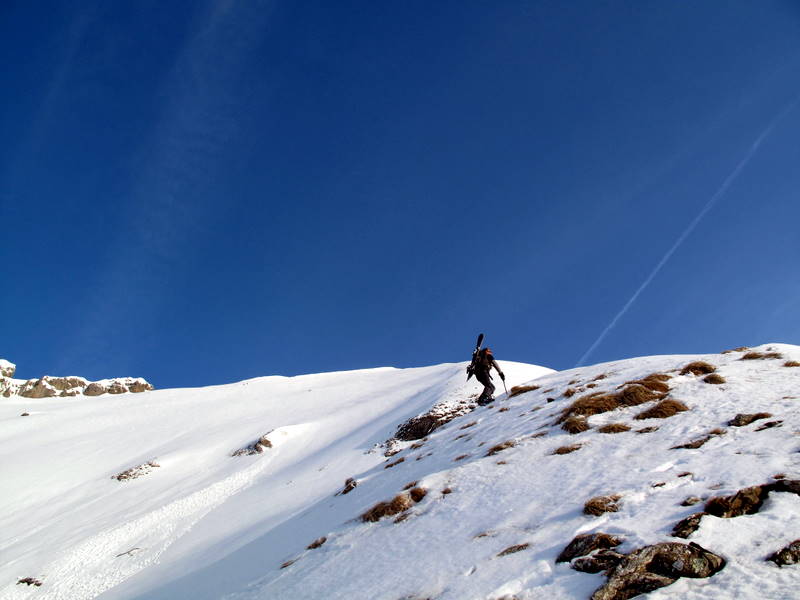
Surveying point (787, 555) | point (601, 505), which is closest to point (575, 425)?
point (601, 505)

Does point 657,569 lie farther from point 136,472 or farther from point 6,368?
point 6,368

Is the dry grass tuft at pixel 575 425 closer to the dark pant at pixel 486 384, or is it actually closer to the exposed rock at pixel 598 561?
the exposed rock at pixel 598 561

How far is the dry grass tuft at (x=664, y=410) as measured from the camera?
11.4 metres

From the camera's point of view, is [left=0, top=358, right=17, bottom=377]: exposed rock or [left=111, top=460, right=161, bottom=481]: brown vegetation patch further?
[left=0, top=358, right=17, bottom=377]: exposed rock

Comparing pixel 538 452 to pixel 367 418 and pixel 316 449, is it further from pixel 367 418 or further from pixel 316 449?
pixel 367 418

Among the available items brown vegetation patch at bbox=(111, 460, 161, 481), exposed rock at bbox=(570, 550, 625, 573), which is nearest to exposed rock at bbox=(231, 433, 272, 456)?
brown vegetation patch at bbox=(111, 460, 161, 481)

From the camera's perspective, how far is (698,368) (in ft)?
49.2

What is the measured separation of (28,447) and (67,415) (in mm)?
12210

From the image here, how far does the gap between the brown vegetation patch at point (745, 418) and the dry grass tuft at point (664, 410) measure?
4.92 feet

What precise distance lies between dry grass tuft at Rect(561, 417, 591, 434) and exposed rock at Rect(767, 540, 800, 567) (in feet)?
22.2

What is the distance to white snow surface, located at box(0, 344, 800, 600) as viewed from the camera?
249 inches

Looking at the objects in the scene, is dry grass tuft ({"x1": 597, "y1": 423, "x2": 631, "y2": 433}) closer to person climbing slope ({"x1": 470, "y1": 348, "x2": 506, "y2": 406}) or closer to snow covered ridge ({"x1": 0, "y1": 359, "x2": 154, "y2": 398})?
person climbing slope ({"x1": 470, "y1": 348, "x2": 506, "y2": 406})

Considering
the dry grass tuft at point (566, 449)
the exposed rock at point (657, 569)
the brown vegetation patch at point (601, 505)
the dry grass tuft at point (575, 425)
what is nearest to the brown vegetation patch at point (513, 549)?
the brown vegetation patch at point (601, 505)

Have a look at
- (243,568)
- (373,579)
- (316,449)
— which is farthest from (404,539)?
(316,449)
